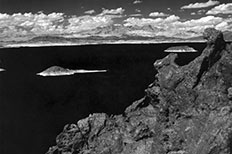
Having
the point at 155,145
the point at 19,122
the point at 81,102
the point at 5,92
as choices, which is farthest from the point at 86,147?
the point at 5,92

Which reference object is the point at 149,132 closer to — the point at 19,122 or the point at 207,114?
the point at 207,114

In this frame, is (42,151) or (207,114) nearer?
(207,114)

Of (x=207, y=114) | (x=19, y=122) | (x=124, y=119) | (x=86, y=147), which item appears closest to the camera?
(x=207, y=114)

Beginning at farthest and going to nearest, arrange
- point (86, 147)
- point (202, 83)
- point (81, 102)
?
point (81, 102)
point (86, 147)
point (202, 83)

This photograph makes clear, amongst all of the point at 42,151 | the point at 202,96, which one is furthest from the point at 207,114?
the point at 42,151

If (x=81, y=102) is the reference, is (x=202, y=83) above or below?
above

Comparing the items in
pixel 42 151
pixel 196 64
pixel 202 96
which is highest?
pixel 196 64

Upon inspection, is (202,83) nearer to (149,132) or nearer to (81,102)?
(149,132)
